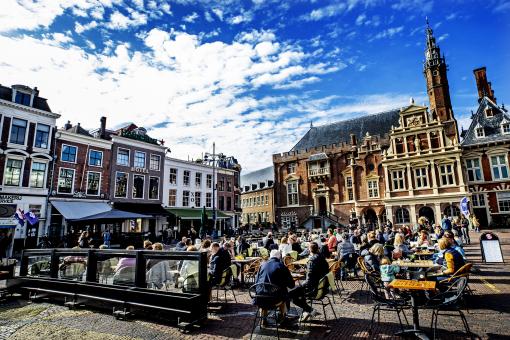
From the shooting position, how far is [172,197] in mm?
30000

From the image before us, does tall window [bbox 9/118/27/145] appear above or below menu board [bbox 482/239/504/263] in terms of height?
above

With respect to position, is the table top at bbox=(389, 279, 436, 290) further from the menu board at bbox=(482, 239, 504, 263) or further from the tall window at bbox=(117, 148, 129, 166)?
the tall window at bbox=(117, 148, 129, 166)

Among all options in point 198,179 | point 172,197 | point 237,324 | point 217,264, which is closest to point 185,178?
point 198,179

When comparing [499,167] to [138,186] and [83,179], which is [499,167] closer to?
[138,186]

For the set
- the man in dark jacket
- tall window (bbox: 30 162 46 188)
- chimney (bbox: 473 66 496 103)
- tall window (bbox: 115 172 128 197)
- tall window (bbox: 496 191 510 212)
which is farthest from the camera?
chimney (bbox: 473 66 496 103)

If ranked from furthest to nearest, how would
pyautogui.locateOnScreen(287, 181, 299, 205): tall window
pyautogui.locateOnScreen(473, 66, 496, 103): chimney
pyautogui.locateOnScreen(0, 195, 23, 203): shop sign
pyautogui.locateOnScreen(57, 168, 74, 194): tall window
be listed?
pyautogui.locateOnScreen(287, 181, 299, 205): tall window < pyautogui.locateOnScreen(473, 66, 496, 103): chimney < pyautogui.locateOnScreen(57, 168, 74, 194): tall window < pyautogui.locateOnScreen(0, 195, 23, 203): shop sign

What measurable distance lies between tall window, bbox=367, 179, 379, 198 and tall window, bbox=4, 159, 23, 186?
1292 inches

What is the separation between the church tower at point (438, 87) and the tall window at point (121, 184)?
32389 millimetres

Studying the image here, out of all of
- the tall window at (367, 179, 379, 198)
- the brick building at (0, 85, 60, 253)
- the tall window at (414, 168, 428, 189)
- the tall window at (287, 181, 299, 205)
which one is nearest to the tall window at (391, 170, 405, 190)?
the tall window at (414, 168, 428, 189)

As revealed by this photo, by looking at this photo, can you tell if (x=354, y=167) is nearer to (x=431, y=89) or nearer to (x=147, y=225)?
(x=431, y=89)

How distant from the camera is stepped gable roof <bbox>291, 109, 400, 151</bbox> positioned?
34.0 metres

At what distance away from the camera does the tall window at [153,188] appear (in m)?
27.7

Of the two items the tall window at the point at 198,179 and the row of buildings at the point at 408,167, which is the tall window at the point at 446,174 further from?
the tall window at the point at 198,179

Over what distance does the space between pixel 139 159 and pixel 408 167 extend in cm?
2786
